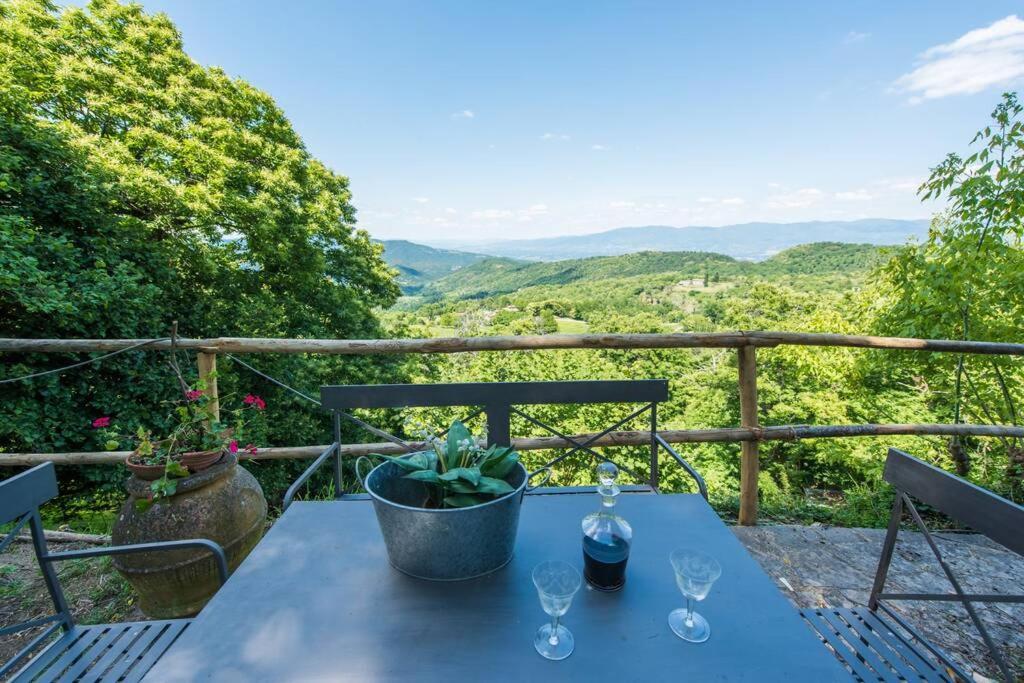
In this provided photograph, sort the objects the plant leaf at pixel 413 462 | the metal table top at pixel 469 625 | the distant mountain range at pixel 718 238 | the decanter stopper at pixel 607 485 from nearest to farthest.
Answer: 1. the metal table top at pixel 469 625
2. the decanter stopper at pixel 607 485
3. the plant leaf at pixel 413 462
4. the distant mountain range at pixel 718 238

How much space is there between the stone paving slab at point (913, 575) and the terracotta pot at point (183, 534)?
2.33 meters

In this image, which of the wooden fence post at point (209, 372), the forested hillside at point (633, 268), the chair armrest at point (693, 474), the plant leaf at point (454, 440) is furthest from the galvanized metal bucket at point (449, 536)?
the forested hillside at point (633, 268)

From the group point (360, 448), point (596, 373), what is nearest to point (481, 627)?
point (360, 448)

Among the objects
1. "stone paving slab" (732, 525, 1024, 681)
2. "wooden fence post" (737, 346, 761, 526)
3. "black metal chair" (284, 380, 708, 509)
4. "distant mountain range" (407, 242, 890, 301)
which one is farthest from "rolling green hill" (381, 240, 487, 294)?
"stone paving slab" (732, 525, 1024, 681)

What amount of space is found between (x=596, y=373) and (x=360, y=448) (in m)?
13.0

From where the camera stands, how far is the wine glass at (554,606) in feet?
2.23

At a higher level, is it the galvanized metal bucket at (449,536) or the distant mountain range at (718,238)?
the distant mountain range at (718,238)

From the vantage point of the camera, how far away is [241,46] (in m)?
9.71

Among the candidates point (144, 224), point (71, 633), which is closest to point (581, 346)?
point (71, 633)

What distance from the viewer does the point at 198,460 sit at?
1715 millimetres

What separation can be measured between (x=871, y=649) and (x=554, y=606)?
0.87 metres

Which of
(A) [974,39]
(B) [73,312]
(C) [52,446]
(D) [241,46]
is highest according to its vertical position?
(D) [241,46]

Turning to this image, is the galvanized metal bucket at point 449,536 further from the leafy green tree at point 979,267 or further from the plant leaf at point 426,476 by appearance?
the leafy green tree at point 979,267

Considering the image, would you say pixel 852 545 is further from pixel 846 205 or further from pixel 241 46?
pixel 846 205
